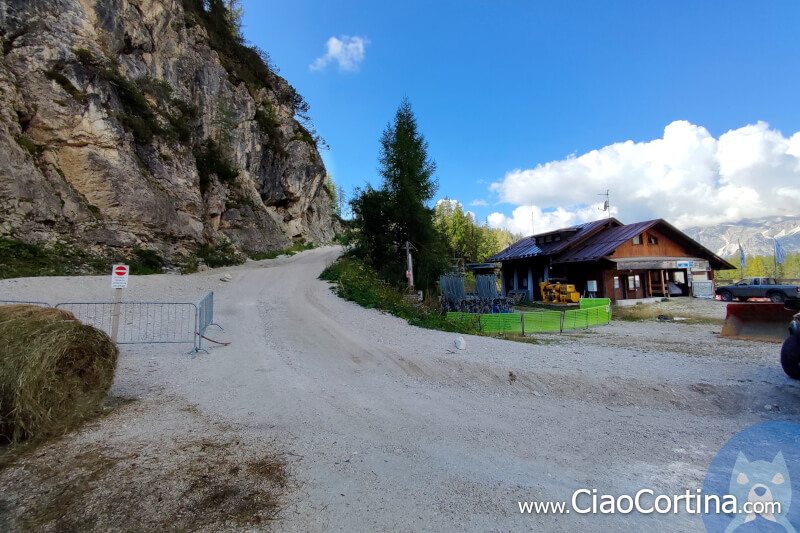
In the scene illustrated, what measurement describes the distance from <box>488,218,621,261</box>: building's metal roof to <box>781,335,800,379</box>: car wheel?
19.9 m

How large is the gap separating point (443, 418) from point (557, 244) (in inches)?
1010

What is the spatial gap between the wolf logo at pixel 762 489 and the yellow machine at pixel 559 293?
20388mm

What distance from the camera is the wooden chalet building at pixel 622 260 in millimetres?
23297

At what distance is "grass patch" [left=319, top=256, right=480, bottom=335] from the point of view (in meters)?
11.3

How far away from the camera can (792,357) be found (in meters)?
5.65

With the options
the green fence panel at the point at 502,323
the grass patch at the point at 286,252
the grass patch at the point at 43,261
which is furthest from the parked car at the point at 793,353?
the grass patch at the point at 286,252

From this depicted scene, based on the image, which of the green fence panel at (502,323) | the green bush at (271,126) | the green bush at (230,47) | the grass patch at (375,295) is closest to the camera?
the grass patch at (375,295)

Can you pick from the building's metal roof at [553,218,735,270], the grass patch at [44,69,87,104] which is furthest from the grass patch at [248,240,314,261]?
the building's metal roof at [553,218,735,270]

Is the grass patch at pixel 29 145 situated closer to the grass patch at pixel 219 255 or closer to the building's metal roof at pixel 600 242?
the grass patch at pixel 219 255

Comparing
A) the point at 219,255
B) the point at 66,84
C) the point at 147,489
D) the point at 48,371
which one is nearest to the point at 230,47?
the point at 66,84

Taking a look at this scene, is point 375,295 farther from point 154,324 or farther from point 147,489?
point 147,489

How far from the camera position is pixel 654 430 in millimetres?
4199

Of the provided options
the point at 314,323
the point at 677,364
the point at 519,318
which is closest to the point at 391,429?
the point at 677,364

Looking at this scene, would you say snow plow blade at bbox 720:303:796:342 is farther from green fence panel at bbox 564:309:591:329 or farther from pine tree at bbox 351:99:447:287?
pine tree at bbox 351:99:447:287
